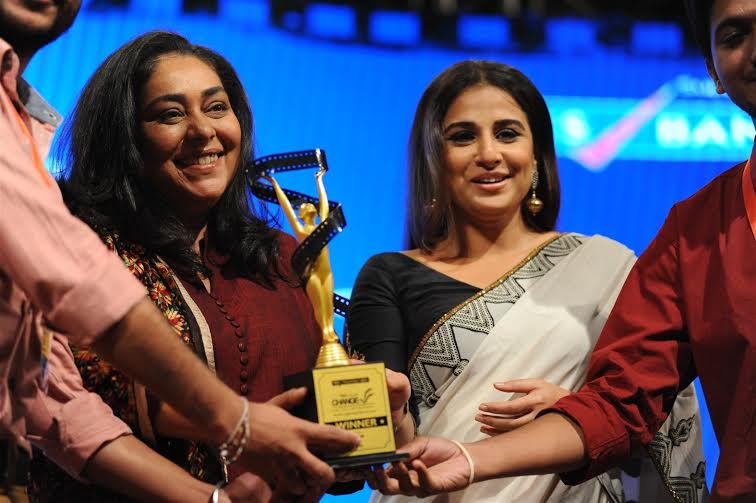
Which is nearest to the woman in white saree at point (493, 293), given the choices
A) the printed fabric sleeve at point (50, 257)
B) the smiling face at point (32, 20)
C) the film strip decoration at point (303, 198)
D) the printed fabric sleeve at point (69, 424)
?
the film strip decoration at point (303, 198)

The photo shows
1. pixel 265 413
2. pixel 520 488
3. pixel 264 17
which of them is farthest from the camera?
pixel 264 17

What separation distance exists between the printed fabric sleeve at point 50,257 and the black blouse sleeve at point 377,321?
96 cm

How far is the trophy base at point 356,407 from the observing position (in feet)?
5.31

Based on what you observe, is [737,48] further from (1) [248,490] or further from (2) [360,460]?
(1) [248,490]

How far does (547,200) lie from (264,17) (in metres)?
1.63

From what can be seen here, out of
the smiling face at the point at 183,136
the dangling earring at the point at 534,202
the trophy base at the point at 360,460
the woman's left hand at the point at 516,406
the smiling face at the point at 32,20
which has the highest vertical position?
the smiling face at the point at 32,20

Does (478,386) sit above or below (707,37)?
below

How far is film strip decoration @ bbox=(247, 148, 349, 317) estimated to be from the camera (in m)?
1.71

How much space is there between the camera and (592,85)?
4039 millimetres

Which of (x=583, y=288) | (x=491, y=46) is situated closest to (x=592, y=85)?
(x=491, y=46)

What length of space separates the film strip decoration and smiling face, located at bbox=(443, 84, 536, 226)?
0.61 metres

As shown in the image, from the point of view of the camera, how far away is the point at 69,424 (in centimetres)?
167

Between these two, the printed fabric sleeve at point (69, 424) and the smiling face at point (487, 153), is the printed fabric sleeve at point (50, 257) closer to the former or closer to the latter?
the printed fabric sleeve at point (69, 424)

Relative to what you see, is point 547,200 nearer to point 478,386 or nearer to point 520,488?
point 478,386
